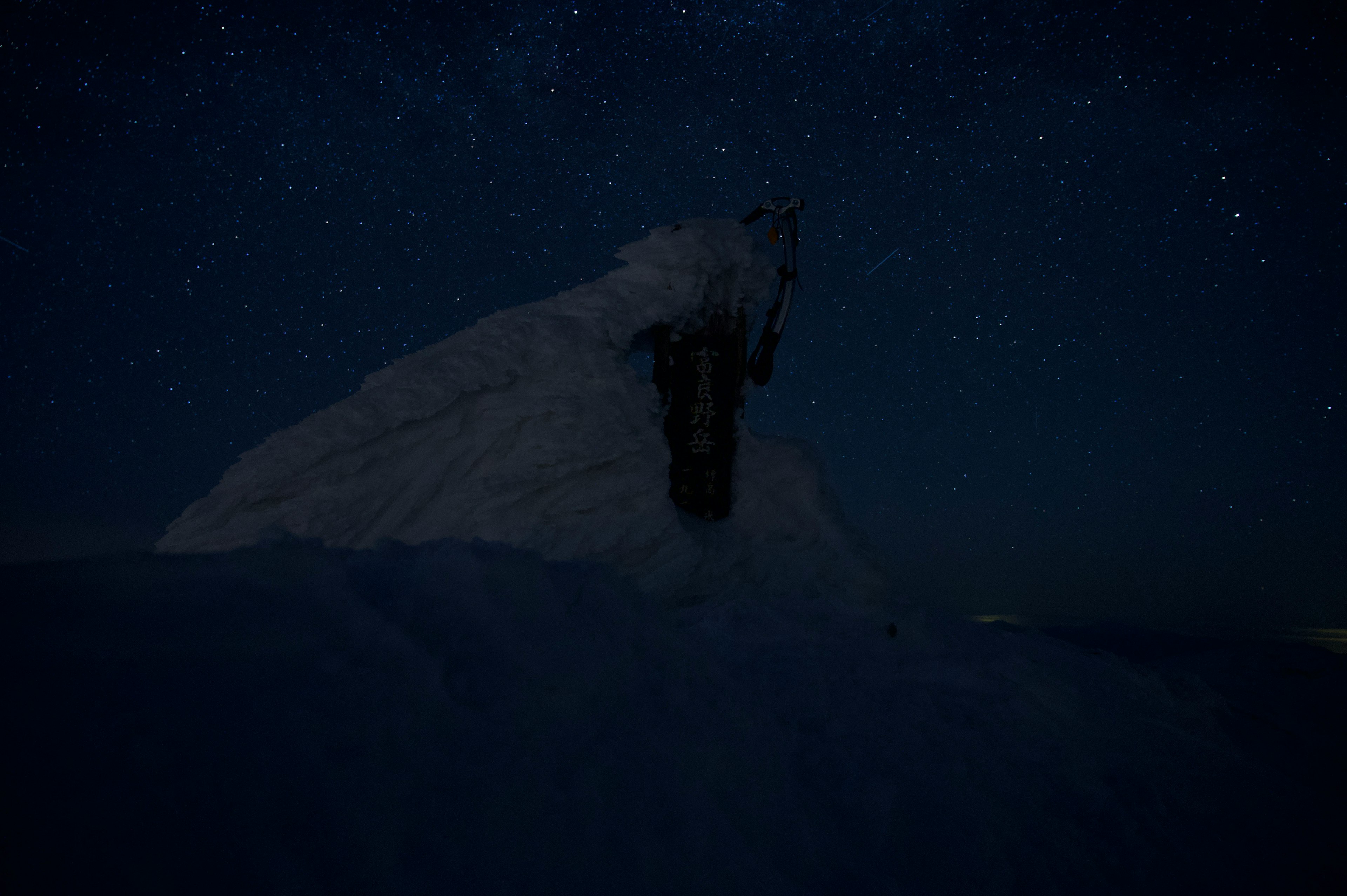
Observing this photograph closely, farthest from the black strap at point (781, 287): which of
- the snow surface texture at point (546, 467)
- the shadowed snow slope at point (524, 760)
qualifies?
the shadowed snow slope at point (524, 760)

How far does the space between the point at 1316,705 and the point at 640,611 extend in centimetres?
714

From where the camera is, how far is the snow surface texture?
205 inches

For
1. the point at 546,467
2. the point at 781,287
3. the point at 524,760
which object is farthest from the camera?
the point at 781,287

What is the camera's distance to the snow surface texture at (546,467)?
5.21m

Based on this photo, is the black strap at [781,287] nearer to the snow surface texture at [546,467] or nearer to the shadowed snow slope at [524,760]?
the snow surface texture at [546,467]

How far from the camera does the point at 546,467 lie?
222 inches

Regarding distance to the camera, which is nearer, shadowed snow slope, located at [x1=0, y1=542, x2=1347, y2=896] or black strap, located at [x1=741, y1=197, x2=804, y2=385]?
shadowed snow slope, located at [x1=0, y1=542, x2=1347, y2=896]

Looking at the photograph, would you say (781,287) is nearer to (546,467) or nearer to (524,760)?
(546,467)

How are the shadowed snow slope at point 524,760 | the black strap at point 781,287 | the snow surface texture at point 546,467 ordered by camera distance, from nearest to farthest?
the shadowed snow slope at point 524,760 < the snow surface texture at point 546,467 < the black strap at point 781,287

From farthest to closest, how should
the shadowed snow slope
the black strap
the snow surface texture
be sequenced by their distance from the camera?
the black strap
the snow surface texture
the shadowed snow slope

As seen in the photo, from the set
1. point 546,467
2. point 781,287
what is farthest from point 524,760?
point 781,287

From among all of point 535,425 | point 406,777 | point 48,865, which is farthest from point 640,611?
point 535,425

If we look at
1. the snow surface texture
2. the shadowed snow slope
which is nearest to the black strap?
the snow surface texture

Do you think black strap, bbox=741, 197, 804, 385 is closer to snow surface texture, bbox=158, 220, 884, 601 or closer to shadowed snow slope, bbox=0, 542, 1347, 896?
snow surface texture, bbox=158, 220, 884, 601
